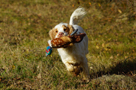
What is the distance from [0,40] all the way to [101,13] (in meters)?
4.78

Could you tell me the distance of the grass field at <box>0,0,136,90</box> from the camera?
119 inches

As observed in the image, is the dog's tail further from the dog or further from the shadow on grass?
the shadow on grass

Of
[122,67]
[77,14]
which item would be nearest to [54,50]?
[77,14]

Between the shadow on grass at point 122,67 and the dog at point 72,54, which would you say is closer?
the dog at point 72,54

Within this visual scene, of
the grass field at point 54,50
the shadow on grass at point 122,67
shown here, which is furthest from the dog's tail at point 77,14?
the shadow on grass at point 122,67

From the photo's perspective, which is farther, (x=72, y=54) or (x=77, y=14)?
(x=77, y=14)

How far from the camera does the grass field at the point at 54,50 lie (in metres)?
3.01

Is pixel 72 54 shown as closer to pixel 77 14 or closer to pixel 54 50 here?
pixel 54 50

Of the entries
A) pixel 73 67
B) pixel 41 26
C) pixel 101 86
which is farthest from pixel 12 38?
pixel 101 86

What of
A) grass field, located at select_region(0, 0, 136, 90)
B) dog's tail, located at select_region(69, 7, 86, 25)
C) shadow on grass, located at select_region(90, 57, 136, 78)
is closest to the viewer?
grass field, located at select_region(0, 0, 136, 90)

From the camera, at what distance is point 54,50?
4445 millimetres

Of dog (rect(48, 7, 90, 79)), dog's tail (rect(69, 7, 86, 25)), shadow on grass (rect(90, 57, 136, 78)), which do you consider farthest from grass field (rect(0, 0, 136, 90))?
dog's tail (rect(69, 7, 86, 25))

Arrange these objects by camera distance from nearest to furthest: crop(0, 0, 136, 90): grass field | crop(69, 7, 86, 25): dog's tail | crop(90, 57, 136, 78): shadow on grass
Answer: crop(0, 0, 136, 90): grass field < crop(90, 57, 136, 78): shadow on grass < crop(69, 7, 86, 25): dog's tail

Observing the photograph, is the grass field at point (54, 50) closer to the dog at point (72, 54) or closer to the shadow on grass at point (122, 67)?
the shadow on grass at point (122, 67)
